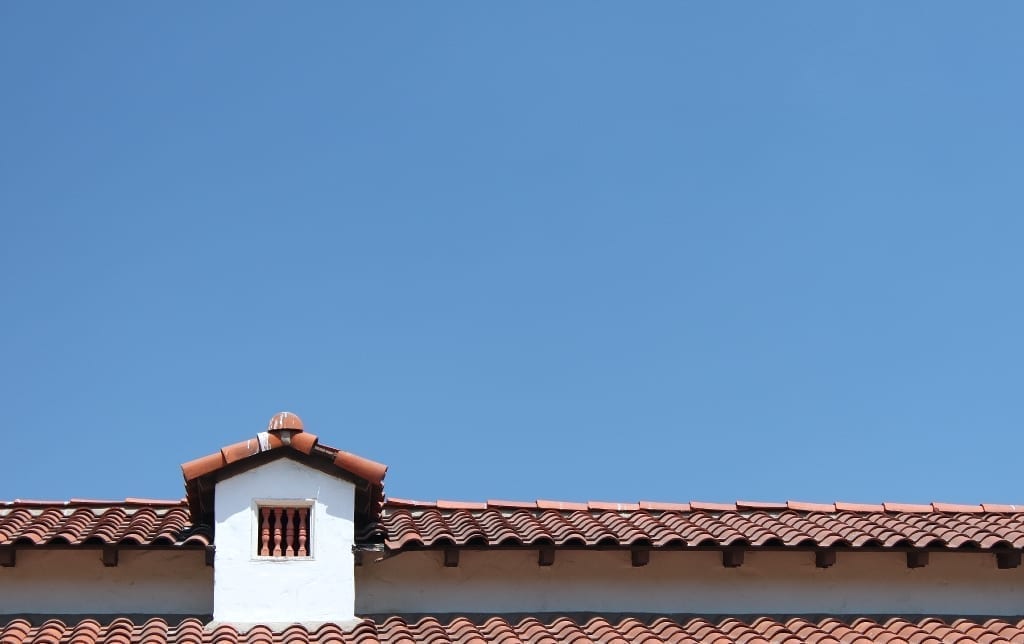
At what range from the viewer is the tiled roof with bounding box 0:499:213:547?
13502 mm

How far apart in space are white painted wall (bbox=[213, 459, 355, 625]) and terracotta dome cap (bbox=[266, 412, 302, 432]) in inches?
12.5

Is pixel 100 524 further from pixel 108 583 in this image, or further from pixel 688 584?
pixel 688 584

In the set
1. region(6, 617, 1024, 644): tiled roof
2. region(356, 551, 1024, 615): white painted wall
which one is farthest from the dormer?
region(356, 551, 1024, 615): white painted wall

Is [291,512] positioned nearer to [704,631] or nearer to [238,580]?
[238,580]

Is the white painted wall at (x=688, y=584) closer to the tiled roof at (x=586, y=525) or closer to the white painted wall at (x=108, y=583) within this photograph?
the tiled roof at (x=586, y=525)

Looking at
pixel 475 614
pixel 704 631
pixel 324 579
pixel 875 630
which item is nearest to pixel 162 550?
pixel 324 579

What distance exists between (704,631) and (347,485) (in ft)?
11.6

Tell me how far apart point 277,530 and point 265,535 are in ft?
0.39

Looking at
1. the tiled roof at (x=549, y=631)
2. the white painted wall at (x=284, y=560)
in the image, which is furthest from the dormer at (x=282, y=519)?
the tiled roof at (x=549, y=631)

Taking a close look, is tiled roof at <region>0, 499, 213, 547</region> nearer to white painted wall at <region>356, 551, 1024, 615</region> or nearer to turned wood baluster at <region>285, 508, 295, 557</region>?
turned wood baluster at <region>285, 508, 295, 557</region>

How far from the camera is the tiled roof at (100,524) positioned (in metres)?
13.5

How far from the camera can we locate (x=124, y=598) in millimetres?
13703

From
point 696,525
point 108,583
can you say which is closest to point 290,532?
point 108,583

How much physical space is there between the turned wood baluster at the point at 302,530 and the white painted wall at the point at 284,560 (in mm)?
98
